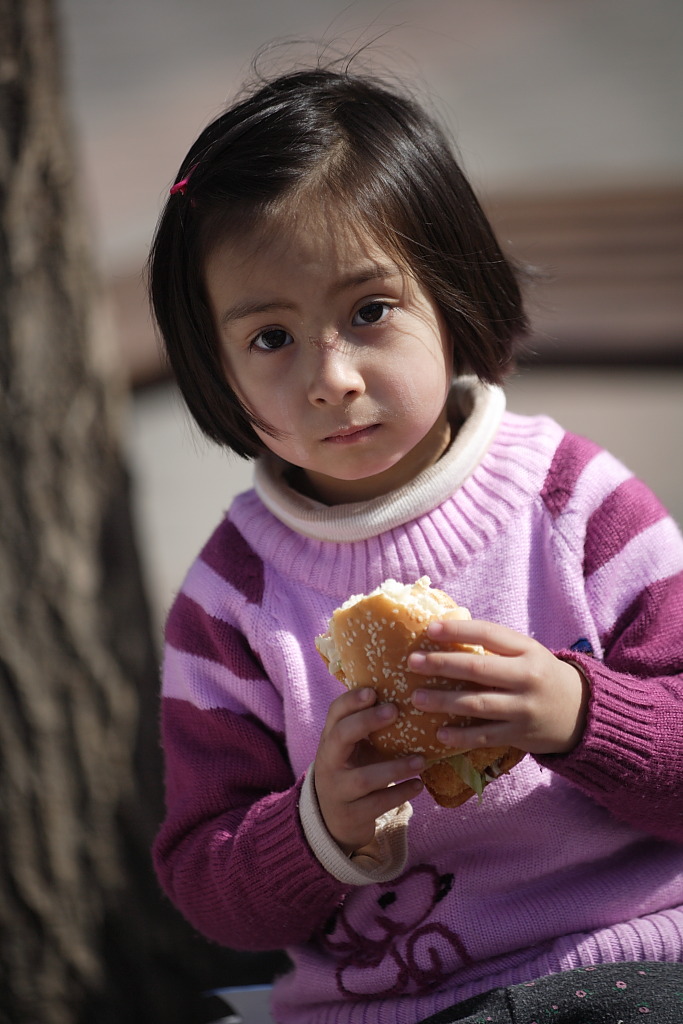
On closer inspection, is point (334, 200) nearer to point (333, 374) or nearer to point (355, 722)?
point (333, 374)

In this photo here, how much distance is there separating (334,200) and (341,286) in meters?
0.10

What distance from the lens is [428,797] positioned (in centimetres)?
145

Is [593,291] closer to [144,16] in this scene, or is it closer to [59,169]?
[59,169]

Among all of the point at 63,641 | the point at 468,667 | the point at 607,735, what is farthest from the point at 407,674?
the point at 63,641

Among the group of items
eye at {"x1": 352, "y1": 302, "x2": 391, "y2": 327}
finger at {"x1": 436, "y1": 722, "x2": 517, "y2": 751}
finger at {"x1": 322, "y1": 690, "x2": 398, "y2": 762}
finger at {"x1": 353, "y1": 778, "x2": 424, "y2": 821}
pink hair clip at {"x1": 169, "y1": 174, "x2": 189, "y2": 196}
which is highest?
pink hair clip at {"x1": 169, "y1": 174, "x2": 189, "y2": 196}

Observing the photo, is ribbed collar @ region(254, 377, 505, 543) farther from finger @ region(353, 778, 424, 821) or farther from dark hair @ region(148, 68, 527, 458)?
finger @ region(353, 778, 424, 821)

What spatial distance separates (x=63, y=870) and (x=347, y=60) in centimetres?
163

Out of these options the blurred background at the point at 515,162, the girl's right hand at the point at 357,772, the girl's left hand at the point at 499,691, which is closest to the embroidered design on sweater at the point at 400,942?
the girl's right hand at the point at 357,772

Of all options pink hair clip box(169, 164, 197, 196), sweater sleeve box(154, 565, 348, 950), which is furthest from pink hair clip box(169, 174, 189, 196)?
sweater sleeve box(154, 565, 348, 950)

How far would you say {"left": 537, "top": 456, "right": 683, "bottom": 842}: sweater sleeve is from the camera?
4.27 ft

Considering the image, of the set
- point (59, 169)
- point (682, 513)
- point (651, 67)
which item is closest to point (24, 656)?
point (59, 169)

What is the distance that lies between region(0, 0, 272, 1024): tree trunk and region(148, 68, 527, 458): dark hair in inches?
32.9

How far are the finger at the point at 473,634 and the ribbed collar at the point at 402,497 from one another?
262 millimetres

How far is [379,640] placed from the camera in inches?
48.2
